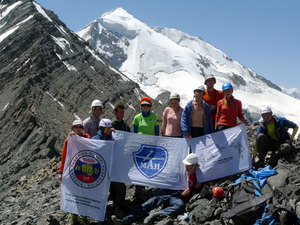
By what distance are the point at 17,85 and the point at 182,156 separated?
106ft

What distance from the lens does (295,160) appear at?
9352mm

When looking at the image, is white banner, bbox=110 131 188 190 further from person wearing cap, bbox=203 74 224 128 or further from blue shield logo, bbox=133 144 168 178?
person wearing cap, bbox=203 74 224 128

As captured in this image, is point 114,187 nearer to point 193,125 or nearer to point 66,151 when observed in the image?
point 66,151

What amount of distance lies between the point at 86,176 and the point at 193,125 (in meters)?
2.74

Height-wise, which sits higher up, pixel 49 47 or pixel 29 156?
pixel 49 47

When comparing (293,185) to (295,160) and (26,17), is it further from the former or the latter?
(26,17)

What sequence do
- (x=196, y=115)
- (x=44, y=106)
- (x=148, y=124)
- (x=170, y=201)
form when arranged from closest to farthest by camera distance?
(x=170, y=201), (x=196, y=115), (x=148, y=124), (x=44, y=106)

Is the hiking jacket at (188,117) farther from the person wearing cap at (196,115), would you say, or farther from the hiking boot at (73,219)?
the hiking boot at (73,219)

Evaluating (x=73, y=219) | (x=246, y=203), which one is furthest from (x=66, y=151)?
(x=246, y=203)

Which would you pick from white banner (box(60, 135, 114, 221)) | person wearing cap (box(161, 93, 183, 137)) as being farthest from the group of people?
white banner (box(60, 135, 114, 221))

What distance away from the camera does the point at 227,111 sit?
9.55 m

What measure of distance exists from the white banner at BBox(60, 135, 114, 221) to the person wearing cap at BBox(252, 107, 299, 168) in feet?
11.6

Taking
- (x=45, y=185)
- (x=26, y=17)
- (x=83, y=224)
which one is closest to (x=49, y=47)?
(x=26, y=17)

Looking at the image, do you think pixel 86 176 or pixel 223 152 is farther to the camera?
pixel 223 152
